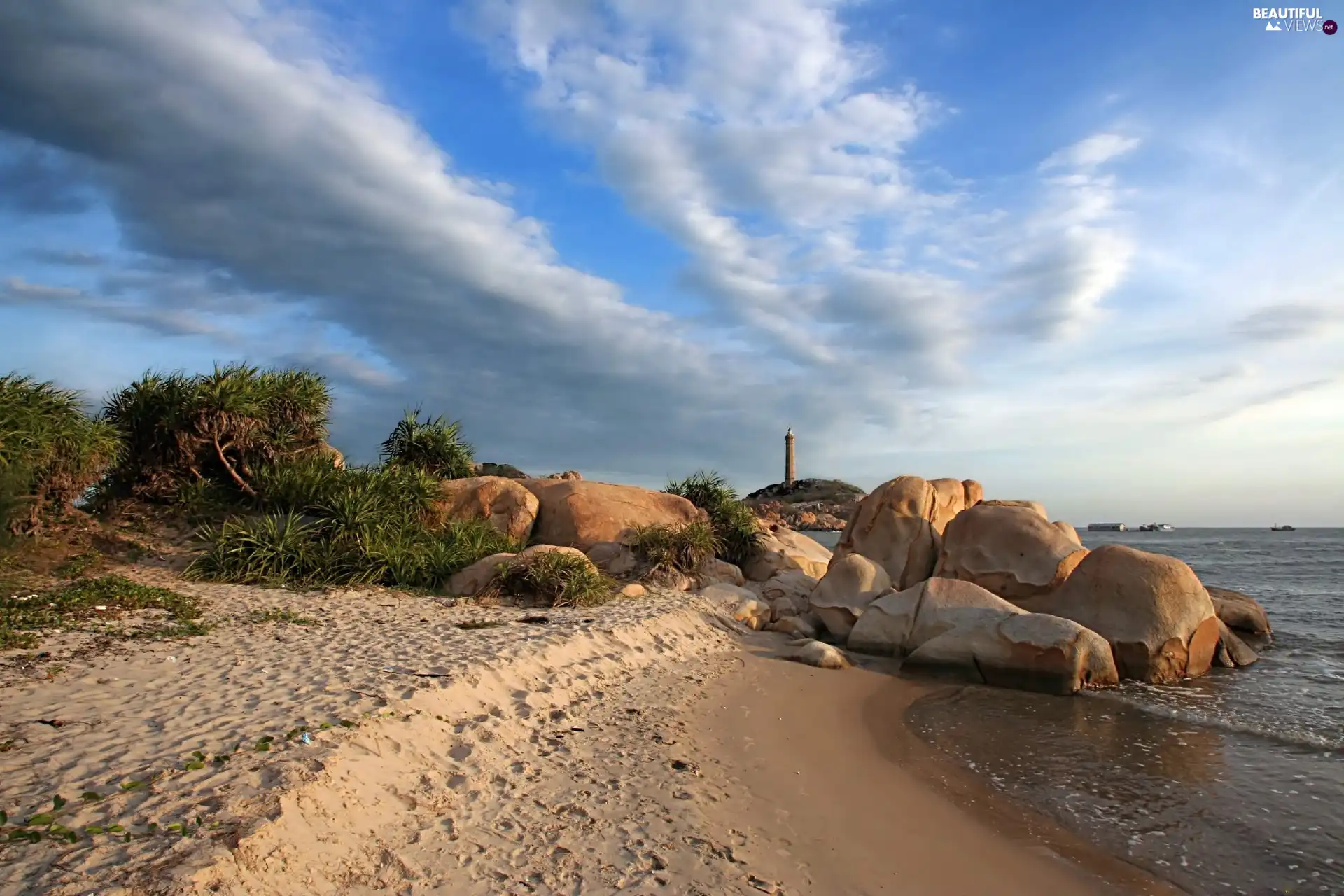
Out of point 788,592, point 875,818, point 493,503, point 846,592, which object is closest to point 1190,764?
point 875,818

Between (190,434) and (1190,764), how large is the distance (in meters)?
17.1

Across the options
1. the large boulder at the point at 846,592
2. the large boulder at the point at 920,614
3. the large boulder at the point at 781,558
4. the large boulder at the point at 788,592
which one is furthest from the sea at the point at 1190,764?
the large boulder at the point at 781,558

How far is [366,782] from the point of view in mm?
4898

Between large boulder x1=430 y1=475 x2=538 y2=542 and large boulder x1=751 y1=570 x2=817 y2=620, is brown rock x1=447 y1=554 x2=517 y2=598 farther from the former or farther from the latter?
large boulder x1=751 y1=570 x2=817 y2=620

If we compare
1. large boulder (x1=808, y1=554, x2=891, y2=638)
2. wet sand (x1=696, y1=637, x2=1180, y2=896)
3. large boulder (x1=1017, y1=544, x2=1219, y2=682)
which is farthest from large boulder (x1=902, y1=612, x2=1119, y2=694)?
wet sand (x1=696, y1=637, x2=1180, y2=896)

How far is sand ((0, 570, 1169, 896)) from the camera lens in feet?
13.3

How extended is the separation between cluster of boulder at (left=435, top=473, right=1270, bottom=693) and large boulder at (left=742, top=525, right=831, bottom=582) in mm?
43

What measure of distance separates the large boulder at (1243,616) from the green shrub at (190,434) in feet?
66.2

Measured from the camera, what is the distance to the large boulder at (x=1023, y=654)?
33.5 ft

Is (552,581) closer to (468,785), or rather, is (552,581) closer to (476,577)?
(476,577)

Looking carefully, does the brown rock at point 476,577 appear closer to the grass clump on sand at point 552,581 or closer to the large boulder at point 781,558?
the grass clump on sand at point 552,581

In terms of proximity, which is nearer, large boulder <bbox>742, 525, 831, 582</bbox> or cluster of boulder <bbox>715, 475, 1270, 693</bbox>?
cluster of boulder <bbox>715, 475, 1270, 693</bbox>

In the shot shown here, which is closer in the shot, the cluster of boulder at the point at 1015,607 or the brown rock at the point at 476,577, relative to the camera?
the cluster of boulder at the point at 1015,607

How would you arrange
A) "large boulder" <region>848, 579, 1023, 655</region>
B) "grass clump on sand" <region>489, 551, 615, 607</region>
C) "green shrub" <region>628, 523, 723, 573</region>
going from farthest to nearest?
"green shrub" <region>628, 523, 723, 573</region>, "grass clump on sand" <region>489, 551, 615, 607</region>, "large boulder" <region>848, 579, 1023, 655</region>
